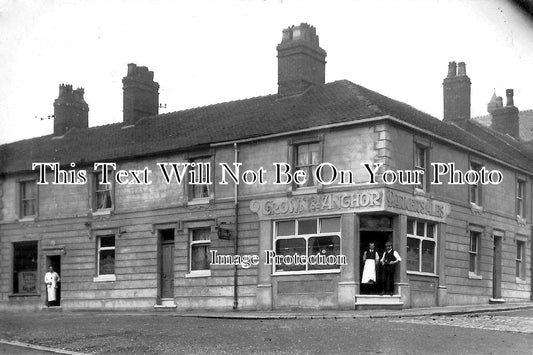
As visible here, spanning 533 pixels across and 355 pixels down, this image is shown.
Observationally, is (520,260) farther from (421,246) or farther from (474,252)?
(421,246)

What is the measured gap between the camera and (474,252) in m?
28.7

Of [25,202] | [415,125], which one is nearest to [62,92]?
[25,202]

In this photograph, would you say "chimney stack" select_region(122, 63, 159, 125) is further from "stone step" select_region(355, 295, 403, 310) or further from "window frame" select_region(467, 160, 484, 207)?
"stone step" select_region(355, 295, 403, 310)

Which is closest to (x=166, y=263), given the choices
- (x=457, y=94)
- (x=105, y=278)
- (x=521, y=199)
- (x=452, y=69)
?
(x=105, y=278)

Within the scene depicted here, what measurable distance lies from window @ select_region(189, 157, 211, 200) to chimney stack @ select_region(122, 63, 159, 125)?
20.5ft

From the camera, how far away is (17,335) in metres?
18.1

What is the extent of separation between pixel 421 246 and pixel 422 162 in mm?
2787

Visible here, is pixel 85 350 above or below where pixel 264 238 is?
below

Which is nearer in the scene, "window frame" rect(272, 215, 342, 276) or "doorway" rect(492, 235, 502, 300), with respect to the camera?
"window frame" rect(272, 215, 342, 276)

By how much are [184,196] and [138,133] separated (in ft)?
16.2

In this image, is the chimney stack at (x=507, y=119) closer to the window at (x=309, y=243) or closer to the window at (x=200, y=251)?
the window at (x=309, y=243)

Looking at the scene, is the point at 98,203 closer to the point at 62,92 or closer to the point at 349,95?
the point at 62,92

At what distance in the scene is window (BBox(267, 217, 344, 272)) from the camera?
949 inches

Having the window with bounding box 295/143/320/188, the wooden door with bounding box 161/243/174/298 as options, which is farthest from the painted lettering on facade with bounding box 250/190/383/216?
the wooden door with bounding box 161/243/174/298
